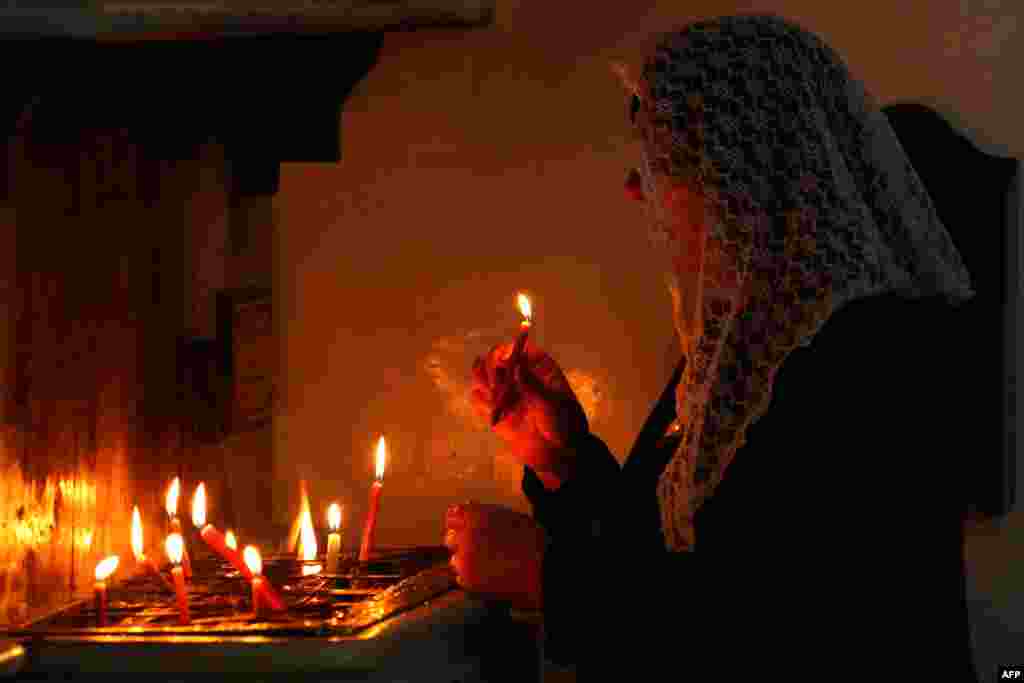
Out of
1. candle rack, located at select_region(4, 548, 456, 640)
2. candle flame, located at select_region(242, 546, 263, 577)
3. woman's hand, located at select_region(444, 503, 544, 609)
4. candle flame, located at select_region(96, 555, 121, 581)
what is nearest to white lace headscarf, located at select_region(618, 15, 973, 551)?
woman's hand, located at select_region(444, 503, 544, 609)

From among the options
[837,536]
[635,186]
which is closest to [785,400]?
[837,536]

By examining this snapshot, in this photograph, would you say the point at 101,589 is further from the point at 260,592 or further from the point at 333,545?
the point at 333,545

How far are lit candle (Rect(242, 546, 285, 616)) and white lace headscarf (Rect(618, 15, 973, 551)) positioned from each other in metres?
0.50

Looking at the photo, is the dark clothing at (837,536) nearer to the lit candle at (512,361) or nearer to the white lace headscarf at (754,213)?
the white lace headscarf at (754,213)

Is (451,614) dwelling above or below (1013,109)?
below

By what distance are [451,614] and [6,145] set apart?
2.70ft

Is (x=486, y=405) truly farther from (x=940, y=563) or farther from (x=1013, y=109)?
(x=1013, y=109)

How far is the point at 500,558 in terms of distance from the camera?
1814 mm

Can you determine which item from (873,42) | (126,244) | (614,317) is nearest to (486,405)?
(614,317)

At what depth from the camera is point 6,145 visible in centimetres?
162

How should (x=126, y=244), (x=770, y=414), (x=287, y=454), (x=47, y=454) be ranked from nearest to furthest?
(x=770, y=414)
(x=47, y=454)
(x=126, y=244)
(x=287, y=454)

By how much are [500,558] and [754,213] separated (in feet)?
1.98

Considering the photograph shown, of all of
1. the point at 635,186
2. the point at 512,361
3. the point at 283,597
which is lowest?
the point at 283,597

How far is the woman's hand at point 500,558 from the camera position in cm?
181
